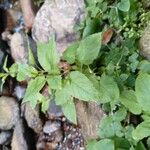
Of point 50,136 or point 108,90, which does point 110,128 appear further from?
point 50,136

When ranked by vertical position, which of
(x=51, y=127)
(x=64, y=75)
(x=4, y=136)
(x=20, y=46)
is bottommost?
(x=4, y=136)

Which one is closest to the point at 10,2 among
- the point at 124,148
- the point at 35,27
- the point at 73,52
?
the point at 35,27

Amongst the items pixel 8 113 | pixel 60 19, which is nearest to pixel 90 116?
pixel 60 19

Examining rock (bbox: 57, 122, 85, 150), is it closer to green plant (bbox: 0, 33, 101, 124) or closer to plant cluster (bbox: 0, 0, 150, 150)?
plant cluster (bbox: 0, 0, 150, 150)

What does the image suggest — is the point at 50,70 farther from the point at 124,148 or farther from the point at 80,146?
the point at 80,146

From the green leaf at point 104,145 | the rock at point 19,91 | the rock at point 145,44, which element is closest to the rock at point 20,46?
the rock at point 19,91

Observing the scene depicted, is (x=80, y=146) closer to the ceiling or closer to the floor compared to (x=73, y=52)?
closer to the floor
